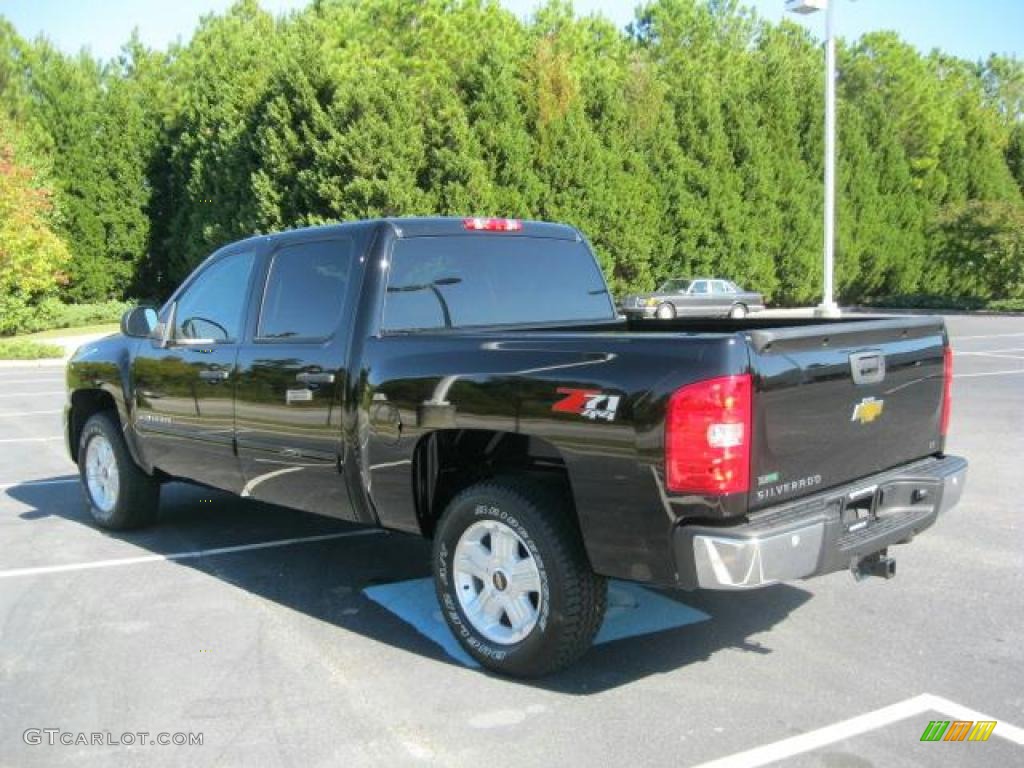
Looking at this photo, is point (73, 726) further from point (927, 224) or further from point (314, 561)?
point (927, 224)

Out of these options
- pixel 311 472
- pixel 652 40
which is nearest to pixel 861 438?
pixel 311 472

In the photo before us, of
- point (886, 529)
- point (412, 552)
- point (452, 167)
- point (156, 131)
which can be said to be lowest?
point (412, 552)

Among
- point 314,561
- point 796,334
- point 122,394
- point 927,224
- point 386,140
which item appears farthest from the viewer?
point 927,224

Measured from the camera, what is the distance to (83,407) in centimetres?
718

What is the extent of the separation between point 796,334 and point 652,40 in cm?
7045

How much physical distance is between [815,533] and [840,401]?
22.9 inches

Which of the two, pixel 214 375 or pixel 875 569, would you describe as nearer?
pixel 875 569

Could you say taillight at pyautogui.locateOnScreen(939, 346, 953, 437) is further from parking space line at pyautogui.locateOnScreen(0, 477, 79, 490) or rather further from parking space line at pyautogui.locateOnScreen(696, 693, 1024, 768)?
parking space line at pyautogui.locateOnScreen(0, 477, 79, 490)

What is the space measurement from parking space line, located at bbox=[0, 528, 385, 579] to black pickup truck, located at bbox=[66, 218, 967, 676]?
523mm

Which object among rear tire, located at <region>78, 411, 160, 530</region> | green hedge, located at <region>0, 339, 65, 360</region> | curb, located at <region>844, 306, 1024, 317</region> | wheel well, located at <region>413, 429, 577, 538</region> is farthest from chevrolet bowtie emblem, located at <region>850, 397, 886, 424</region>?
curb, located at <region>844, 306, 1024, 317</region>

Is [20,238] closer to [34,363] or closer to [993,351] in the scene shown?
[34,363]

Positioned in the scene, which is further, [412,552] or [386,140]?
[386,140]

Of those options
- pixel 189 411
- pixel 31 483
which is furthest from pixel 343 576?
pixel 31 483

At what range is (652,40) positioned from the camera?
69.1 m
